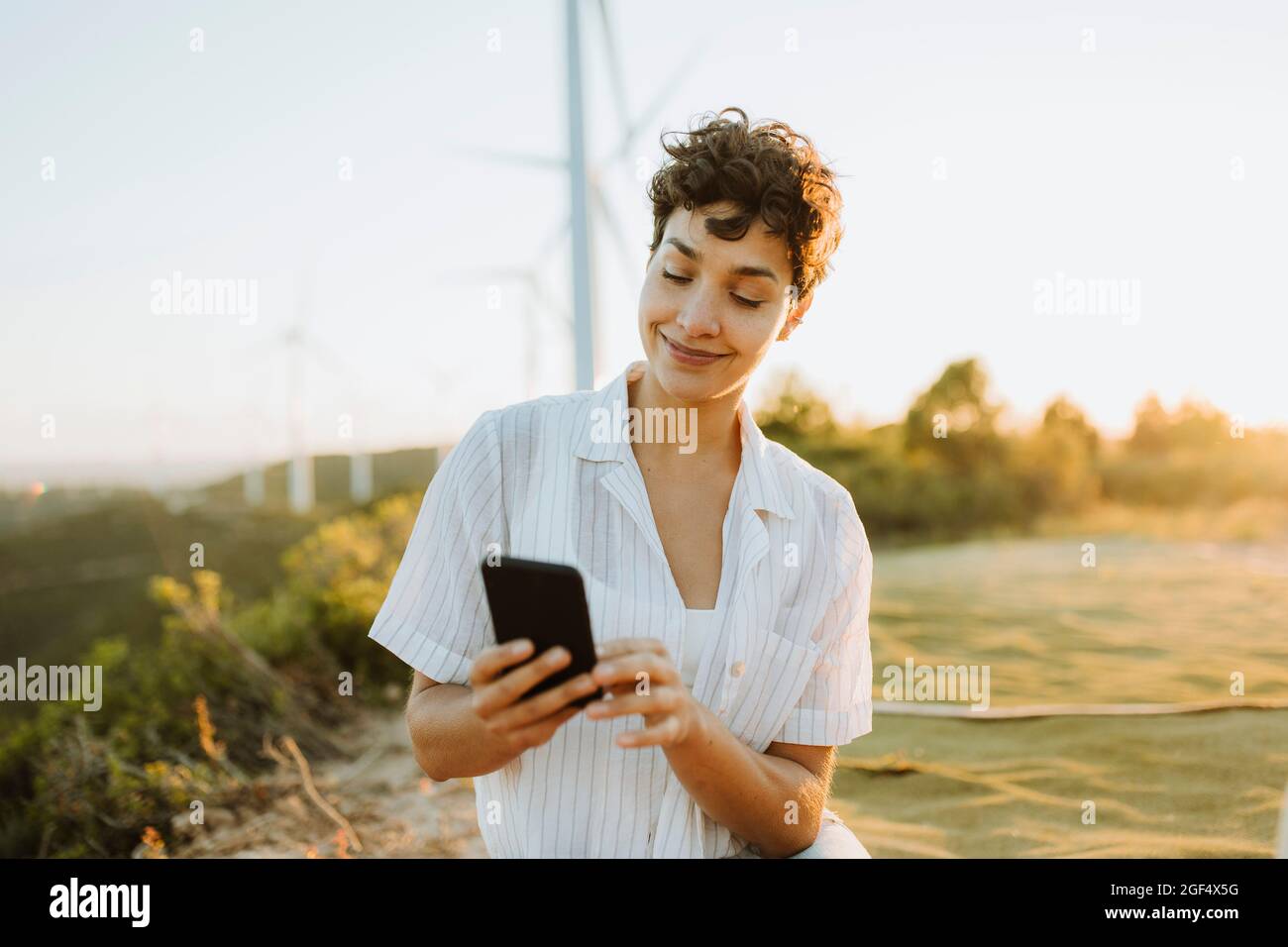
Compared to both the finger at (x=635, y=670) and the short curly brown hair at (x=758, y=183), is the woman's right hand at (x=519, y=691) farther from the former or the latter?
the short curly brown hair at (x=758, y=183)

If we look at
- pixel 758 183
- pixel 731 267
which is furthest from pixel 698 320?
pixel 758 183

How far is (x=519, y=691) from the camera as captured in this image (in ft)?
6.12

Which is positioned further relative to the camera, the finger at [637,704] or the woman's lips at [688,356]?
the woman's lips at [688,356]

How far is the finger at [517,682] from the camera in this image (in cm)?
184

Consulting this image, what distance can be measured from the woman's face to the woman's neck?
0.44ft

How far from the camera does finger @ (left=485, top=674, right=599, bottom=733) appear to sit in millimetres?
1854

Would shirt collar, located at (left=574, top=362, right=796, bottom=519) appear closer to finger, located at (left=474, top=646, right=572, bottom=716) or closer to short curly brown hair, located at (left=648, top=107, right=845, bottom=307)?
short curly brown hair, located at (left=648, top=107, right=845, bottom=307)

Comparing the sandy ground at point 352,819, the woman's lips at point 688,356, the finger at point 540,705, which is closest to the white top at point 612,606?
the woman's lips at point 688,356

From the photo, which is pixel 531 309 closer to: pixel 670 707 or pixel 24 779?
pixel 24 779

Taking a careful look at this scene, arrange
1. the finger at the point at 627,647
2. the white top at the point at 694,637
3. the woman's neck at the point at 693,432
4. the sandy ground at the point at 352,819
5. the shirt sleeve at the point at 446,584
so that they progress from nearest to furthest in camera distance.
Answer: the finger at the point at 627,647
the shirt sleeve at the point at 446,584
the white top at the point at 694,637
the woman's neck at the point at 693,432
the sandy ground at the point at 352,819
